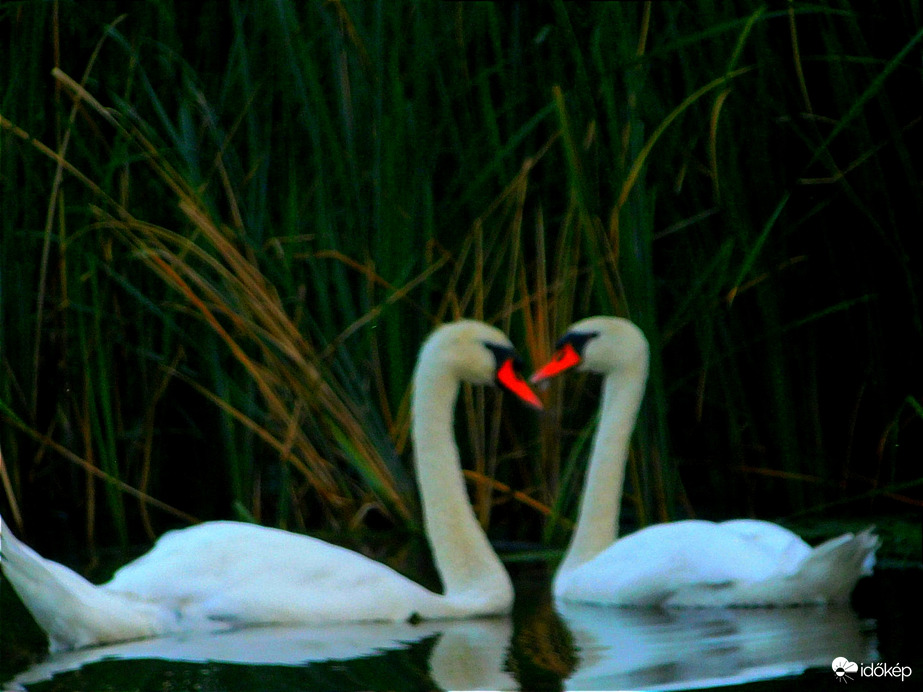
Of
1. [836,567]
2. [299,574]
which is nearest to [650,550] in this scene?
A: [836,567]

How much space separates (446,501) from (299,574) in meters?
0.69

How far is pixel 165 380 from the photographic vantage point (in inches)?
258

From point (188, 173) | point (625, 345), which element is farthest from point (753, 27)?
point (188, 173)

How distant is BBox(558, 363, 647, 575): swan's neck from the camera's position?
596 centimetres

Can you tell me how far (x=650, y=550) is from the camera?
538cm

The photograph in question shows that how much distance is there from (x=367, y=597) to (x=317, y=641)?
1.05 ft

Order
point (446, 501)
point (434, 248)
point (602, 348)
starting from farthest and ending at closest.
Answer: point (434, 248) → point (602, 348) → point (446, 501)

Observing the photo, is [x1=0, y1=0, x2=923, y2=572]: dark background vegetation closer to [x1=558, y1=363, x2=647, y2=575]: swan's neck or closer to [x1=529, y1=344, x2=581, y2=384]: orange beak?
[x1=558, y1=363, x2=647, y2=575]: swan's neck

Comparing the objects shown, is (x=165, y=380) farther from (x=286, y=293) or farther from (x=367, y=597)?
(x=367, y=597)

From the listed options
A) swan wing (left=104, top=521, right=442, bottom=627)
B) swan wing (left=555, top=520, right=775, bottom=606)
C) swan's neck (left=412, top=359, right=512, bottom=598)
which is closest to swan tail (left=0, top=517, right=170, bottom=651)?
swan wing (left=104, top=521, right=442, bottom=627)

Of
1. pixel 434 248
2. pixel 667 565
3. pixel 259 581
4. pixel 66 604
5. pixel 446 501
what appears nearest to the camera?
pixel 66 604

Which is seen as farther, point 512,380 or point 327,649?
point 512,380

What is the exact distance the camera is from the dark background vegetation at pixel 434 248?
19.4 ft

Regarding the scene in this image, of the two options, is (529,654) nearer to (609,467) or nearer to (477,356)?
(477,356)
